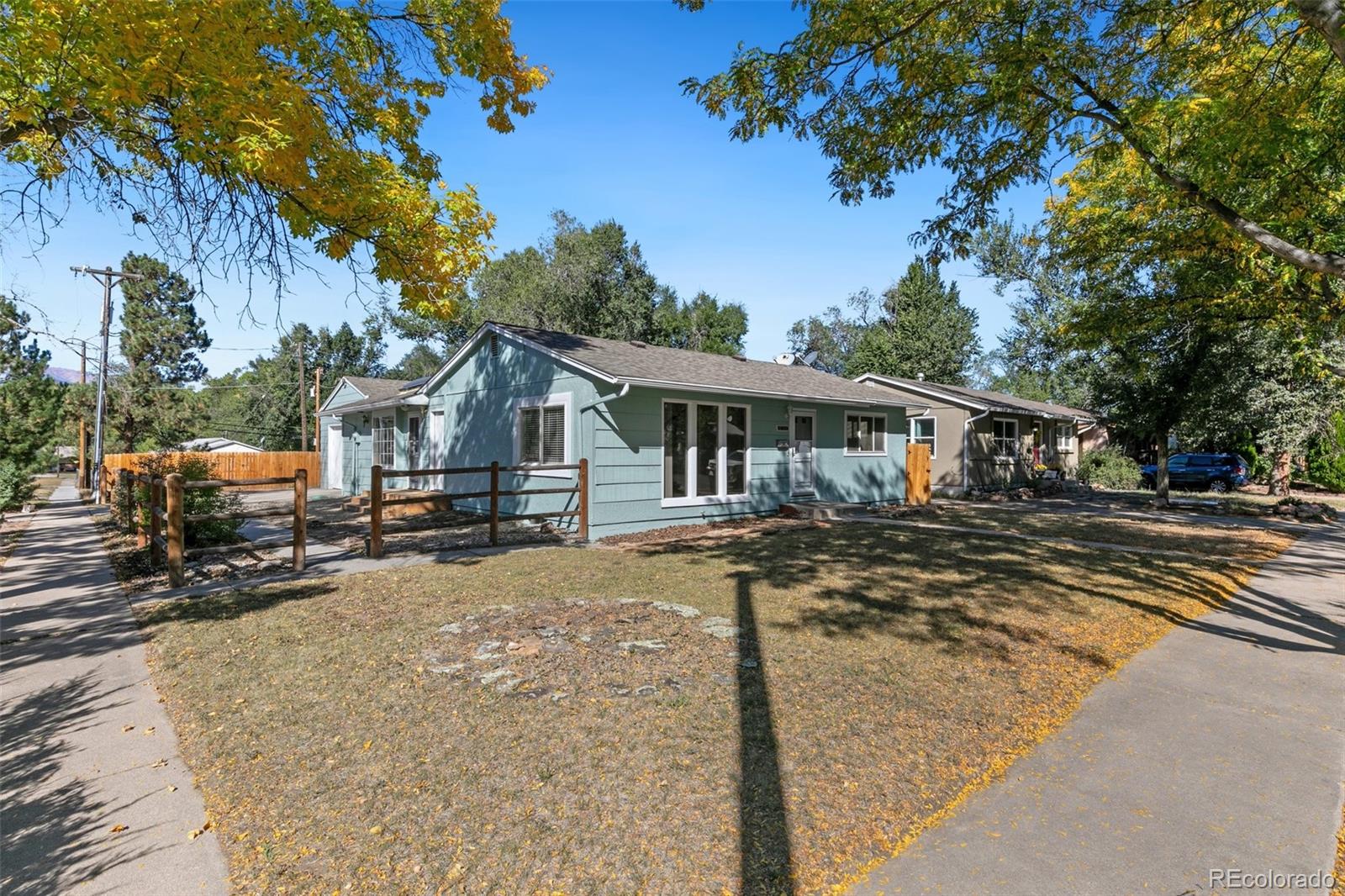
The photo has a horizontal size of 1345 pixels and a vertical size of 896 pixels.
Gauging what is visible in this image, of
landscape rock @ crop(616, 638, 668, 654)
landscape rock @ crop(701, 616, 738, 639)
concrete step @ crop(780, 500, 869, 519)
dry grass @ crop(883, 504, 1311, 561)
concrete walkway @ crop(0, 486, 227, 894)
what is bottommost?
concrete walkway @ crop(0, 486, 227, 894)

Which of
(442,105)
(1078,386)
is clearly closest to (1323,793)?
(442,105)

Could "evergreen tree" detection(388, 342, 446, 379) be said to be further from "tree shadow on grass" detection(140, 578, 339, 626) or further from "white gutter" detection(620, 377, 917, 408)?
"tree shadow on grass" detection(140, 578, 339, 626)

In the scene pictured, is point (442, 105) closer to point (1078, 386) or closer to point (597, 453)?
point (597, 453)

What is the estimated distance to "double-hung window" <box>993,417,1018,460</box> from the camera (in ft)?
72.5

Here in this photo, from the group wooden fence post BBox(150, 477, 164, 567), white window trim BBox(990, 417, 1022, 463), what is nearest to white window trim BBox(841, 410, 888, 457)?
white window trim BBox(990, 417, 1022, 463)

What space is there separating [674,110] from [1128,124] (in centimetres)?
558

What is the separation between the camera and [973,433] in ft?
68.8

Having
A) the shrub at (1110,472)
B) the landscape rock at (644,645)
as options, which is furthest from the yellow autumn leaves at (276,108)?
the shrub at (1110,472)

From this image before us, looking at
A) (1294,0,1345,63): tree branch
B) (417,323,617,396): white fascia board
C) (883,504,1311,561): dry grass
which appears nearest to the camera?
(1294,0,1345,63): tree branch

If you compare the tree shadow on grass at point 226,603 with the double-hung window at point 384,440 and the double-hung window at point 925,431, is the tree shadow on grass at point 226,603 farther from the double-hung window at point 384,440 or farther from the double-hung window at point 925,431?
the double-hung window at point 925,431

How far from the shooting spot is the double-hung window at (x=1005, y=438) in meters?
22.1

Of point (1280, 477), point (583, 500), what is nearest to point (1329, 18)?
point (583, 500)

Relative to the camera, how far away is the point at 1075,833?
8.82ft

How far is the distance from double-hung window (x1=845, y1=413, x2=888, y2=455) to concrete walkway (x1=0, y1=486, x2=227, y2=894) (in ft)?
44.8
